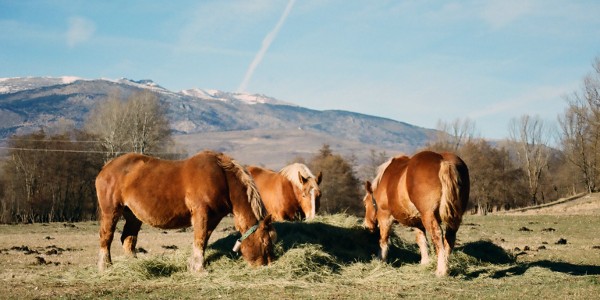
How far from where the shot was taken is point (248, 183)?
35.3 ft

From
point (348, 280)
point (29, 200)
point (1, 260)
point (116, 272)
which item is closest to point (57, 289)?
point (116, 272)

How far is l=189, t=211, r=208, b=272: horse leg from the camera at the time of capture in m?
10.5

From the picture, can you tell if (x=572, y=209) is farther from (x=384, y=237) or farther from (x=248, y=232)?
(x=248, y=232)

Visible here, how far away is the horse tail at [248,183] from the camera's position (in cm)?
1066

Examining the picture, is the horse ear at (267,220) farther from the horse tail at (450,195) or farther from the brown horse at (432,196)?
the horse tail at (450,195)

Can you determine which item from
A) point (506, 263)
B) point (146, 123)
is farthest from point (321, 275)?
point (146, 123)

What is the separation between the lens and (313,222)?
12969mm

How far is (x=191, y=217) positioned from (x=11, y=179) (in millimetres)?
49607

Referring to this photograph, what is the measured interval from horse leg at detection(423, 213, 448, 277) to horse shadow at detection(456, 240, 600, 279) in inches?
24.5

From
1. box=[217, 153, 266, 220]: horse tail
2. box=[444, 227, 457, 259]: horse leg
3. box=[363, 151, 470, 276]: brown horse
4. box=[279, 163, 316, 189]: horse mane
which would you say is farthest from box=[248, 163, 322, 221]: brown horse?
box=[444, 227, 457, 259]: horse leg

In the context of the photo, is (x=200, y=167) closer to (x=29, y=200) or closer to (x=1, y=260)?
(x=1, y=260)

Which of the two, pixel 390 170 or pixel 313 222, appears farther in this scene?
pixel 313 222

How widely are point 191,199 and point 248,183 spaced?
3.76ft

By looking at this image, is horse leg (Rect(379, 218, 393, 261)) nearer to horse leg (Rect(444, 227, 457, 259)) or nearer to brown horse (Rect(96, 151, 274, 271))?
horse leg (Rect(444, 227, 457, 259))
